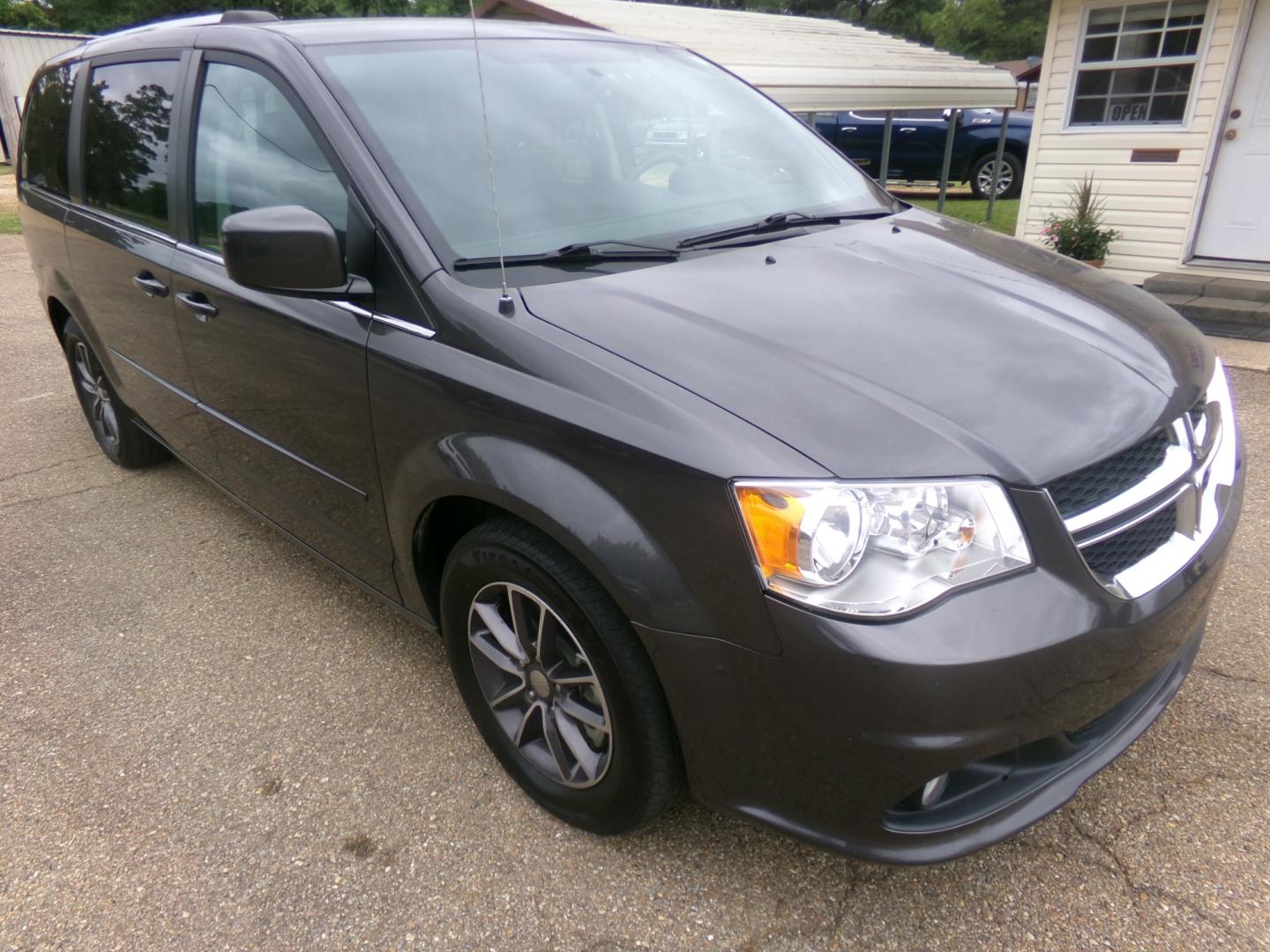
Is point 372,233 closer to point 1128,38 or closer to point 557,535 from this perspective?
point 557,535

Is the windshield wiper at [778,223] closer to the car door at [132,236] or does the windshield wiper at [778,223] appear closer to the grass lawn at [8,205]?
the car door at [132,236]

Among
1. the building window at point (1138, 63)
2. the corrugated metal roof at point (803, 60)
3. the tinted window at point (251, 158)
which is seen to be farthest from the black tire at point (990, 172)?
the tinted window at point (251, 158)

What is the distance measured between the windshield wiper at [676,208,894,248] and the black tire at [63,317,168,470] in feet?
9.33

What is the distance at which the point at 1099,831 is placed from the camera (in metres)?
2.03

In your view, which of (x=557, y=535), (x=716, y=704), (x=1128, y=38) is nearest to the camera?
(x=716, y=704)

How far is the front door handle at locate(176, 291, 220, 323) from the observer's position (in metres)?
2.70

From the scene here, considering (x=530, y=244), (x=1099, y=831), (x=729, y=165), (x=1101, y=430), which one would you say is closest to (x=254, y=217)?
(x=530, y=244)

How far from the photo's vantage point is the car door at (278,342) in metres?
2.22

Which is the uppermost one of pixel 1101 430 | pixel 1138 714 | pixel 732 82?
pixel 732 82

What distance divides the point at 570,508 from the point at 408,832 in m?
1.00

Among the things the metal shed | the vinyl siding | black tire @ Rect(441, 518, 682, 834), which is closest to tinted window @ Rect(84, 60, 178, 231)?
black tire @ Rect(441, 518, 682, 834)

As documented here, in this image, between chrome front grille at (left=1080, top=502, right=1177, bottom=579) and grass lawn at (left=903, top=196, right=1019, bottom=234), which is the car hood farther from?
grass lawn at (left=903, top=196, right=1019, bottom=234)

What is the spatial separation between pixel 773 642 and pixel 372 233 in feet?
4.34

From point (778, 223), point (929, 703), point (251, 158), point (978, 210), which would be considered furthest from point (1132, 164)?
point (929, 703)
